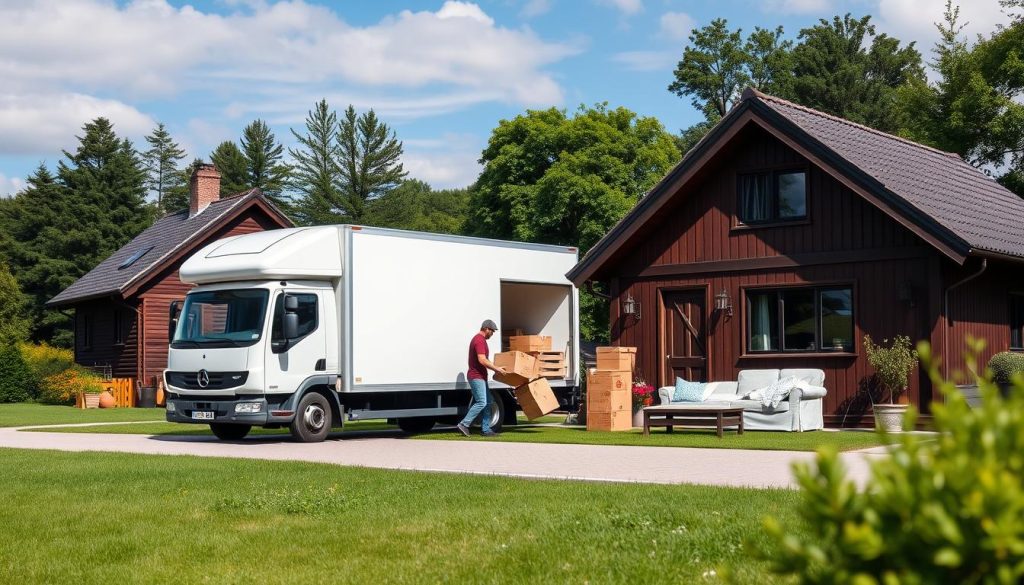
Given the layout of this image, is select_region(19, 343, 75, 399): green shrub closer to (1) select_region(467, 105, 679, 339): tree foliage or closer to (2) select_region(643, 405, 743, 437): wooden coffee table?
(1) select_region(467, 105, 679, 339): tree foliage

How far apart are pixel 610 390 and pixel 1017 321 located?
8380 mm

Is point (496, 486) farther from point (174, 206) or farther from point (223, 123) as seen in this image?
point (174, 206)

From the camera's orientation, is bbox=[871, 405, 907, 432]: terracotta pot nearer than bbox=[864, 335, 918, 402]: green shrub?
Yes

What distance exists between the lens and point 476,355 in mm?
19828

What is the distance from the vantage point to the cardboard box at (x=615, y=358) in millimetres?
20797

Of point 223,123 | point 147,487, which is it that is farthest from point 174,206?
point 147,487

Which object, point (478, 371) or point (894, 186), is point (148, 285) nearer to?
point (478, 371)

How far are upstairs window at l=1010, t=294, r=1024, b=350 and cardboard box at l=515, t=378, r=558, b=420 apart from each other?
29.5 ft

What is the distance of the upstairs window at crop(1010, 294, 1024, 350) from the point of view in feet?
74.7

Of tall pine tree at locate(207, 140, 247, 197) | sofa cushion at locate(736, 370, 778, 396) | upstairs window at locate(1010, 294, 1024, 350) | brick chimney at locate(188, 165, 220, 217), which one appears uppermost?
tall pine tree at locate(207, 140, 247, 197)

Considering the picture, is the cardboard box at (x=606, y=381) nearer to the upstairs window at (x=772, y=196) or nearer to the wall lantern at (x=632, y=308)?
the wall lantern at (x=632, y=308)

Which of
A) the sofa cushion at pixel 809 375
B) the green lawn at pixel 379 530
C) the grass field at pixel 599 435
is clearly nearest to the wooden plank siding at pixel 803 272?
the sofa cushion at pixel 809 375

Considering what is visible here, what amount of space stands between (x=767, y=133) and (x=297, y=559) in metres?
16.7

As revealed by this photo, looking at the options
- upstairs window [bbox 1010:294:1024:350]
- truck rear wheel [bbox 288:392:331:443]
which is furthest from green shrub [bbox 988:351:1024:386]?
truck rear wheel [bbox 288:392:331:443]
